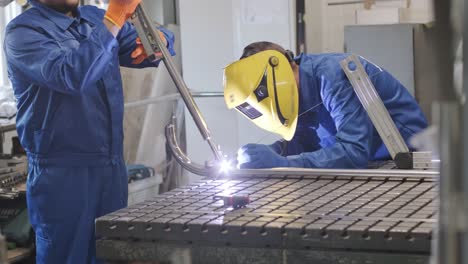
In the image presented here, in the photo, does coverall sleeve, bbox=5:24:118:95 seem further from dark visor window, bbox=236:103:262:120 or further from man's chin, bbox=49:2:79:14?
dark visor window, bbox=236:103:262:120

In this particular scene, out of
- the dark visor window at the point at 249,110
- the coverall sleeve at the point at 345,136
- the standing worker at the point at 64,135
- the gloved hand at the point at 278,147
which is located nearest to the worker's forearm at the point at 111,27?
the standing worker at the point at 64,135

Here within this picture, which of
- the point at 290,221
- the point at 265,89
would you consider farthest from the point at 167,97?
the point at 290,221

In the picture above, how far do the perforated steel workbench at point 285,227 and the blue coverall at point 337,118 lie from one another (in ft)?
1.01

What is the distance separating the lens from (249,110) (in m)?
2.54

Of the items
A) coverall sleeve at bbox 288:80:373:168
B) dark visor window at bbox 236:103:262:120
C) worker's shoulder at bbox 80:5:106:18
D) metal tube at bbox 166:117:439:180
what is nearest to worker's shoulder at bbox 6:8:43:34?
worker's shoulder at bbox 80:5:106:18

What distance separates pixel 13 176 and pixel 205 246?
196 cm

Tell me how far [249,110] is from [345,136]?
1.11 ft

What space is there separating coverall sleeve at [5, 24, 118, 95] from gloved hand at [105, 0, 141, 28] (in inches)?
1.6

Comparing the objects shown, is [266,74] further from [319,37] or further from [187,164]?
[319,37]

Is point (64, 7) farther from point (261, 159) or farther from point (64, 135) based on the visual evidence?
point (261, 159)

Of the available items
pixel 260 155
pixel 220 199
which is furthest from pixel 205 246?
pixel 260 155

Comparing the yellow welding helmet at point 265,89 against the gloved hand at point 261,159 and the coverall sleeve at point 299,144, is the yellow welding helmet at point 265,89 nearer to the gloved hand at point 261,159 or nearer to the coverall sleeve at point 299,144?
the gloved hand at point 261,159

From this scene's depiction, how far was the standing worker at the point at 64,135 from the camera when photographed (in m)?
2.39

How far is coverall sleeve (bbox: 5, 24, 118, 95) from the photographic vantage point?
2.26m
